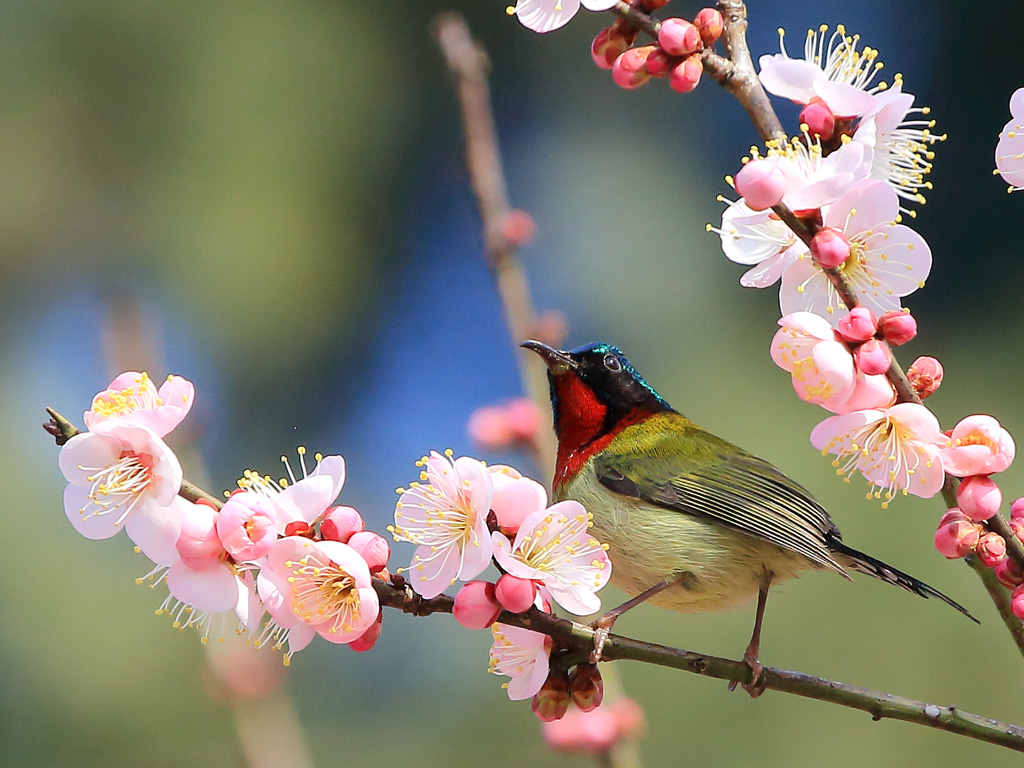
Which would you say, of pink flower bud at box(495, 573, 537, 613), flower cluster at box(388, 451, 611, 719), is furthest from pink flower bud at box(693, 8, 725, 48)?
pink flower bud at box(495, 573, 537, 613)

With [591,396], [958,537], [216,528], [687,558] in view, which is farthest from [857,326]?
[591,396]

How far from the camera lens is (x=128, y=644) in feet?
25.1

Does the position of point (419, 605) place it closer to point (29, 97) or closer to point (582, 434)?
point (582, 434)

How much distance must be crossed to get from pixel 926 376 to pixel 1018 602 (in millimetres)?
275

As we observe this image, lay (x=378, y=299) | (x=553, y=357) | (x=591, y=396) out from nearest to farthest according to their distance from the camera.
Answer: (x=553, y=357)
(x=591, y=396)
(x=378, y=299)

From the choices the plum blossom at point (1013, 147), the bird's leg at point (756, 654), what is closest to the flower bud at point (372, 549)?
the bird's leg at point (756, 654)

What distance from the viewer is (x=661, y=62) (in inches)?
51.3

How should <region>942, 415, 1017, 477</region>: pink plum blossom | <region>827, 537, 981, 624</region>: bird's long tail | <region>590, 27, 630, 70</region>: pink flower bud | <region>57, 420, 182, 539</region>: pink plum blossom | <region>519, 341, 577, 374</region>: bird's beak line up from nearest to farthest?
<region>57, 420, 182, 539</region>: pink plum blossom < <region>942, 415, 1017, 477</region>: pink plum blossom < <region>590, 27, 630, 70</region>: pink flower bud < <region>827, 537, 981, 624</region>: bird's long tail < <region>519, 341, 577, 374</region>: bird's beak

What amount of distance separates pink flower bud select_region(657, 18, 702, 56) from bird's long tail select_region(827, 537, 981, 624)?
0.88m

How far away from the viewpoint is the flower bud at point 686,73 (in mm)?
1275

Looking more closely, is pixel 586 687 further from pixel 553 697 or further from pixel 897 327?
pixel 897 327

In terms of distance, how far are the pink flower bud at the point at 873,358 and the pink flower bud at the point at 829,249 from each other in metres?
0.10

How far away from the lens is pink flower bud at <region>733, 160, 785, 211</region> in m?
1.17

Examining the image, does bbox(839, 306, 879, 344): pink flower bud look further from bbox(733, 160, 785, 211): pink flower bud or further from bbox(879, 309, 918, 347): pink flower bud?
bbox(733, 160, 785, 211): pink flower bud
